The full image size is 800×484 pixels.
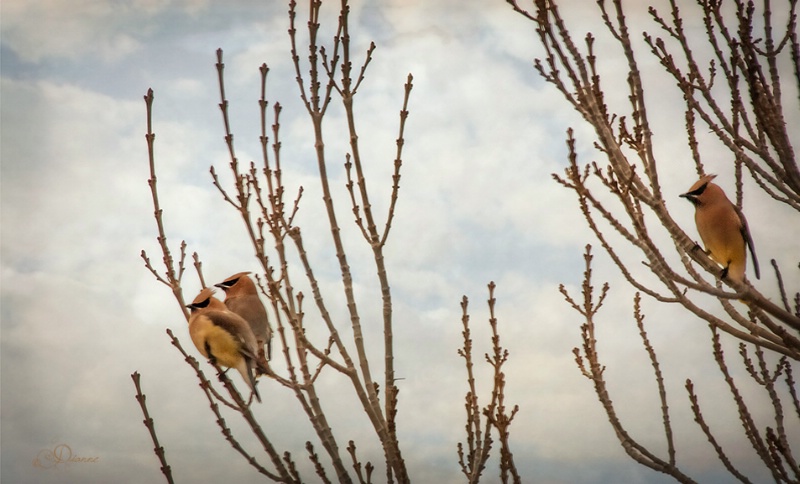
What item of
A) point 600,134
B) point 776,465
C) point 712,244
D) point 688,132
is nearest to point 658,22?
point 688,132

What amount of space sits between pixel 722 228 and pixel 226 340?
3328mm

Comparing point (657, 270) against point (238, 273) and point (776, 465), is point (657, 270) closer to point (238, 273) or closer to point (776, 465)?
point (776, 465)

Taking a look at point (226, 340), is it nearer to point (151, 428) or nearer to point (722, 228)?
point (151, 428)

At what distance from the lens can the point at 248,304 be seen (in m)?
6.09

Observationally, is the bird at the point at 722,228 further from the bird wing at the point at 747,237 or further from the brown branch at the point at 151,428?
the brown branch at the point at 151,428

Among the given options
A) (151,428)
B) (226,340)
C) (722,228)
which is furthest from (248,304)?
(722,228)

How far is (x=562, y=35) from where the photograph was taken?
3.61 meters

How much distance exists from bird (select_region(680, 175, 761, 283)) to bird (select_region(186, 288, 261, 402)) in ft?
10.1

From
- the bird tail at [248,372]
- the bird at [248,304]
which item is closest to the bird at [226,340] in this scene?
the bird tail at [248,372]

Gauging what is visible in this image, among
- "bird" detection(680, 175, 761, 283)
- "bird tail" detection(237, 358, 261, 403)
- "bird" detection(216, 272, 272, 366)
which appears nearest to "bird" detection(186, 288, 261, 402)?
"bird tail" detection(237, 358, 261, 403)

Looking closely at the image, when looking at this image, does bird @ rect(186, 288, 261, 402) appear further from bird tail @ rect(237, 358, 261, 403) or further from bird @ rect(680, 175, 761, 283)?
bird @ rect(680, 175, 761, 283)

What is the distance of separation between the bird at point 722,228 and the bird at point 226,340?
3.06m

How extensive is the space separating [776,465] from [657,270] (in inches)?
61.2

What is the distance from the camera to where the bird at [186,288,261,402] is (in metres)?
5.09
